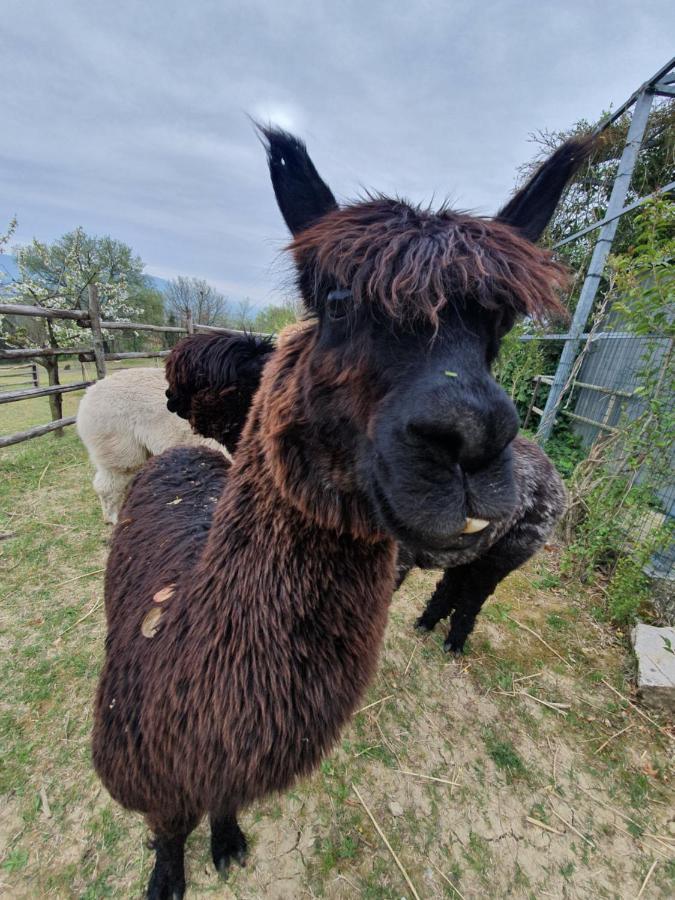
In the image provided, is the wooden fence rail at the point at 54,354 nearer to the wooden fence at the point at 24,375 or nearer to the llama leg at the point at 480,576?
the llama leg at the point at 480,576

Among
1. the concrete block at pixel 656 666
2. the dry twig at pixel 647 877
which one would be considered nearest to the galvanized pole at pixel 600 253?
the concrete block at pixel 656 666

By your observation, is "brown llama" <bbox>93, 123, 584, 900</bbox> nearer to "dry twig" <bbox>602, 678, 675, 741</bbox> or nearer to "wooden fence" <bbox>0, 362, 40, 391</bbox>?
"dry twig" <bbox>602, 678, 675, 741</bbox>

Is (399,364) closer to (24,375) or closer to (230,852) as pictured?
(230,852)

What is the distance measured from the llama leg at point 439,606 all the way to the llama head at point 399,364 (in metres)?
2.43

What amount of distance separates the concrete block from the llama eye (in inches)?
143

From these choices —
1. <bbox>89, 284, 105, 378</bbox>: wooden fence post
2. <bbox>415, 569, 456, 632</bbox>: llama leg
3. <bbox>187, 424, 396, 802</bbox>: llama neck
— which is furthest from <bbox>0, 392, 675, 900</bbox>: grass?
<bbox>89, 284, 105, 378</bbox>: wooden fence post

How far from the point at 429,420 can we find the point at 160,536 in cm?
156

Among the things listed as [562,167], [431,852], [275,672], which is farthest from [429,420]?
[431,852]

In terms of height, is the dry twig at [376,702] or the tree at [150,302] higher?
the tree at [150,302]

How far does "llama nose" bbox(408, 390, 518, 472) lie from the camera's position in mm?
809

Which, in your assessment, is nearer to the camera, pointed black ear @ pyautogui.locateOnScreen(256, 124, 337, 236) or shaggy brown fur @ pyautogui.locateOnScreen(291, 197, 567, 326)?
shaggy brown fur @ pyautogui.locateOnScreen(291, 197, 567, 326)

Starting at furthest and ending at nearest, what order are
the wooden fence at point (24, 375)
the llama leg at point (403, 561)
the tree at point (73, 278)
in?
the tree at point (73, 278) < the wooden fence at point (24, 375) < the llama leg at point (403, 561)

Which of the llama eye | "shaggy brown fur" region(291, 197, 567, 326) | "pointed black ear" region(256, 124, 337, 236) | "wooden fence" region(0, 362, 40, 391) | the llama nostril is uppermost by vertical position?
"pointed black ear" region(256, 124, 337, 236)

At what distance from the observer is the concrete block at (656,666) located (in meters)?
2.78
